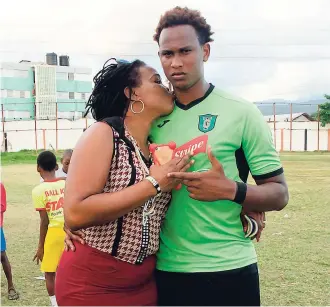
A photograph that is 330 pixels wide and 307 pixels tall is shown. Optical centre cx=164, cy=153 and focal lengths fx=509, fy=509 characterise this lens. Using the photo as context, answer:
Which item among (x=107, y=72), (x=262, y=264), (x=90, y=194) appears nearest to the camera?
(x=90, y=194)

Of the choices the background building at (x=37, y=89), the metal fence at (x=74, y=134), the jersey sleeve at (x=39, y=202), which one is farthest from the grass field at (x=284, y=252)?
the background building at (x=37, y=89)

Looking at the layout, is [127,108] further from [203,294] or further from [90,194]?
[203,294]

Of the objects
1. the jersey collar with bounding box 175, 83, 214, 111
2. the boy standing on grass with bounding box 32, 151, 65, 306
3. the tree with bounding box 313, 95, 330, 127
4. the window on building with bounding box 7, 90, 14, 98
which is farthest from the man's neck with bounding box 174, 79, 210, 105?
the window on building with bounding box 7, 90, 14, 98

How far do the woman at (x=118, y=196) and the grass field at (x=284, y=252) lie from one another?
3.25m

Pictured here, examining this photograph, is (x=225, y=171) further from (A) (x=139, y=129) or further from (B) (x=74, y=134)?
(B) (x=74, y=134)

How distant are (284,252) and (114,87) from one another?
534 centimetres

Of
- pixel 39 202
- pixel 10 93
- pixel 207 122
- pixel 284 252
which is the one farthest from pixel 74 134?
pixel 207 122

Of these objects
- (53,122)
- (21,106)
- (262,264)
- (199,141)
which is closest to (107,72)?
(199,141)

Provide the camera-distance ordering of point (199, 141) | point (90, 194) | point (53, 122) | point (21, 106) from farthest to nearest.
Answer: point (21, 106) → point (53, 122) → point (199, 141) → point (90, 194)

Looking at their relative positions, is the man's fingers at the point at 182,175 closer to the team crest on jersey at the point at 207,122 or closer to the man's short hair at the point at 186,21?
the team crest on jersey at the point at 207,122

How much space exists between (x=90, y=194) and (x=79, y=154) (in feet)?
0.58

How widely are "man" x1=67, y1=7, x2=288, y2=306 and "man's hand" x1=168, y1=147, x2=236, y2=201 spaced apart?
2.1 inches

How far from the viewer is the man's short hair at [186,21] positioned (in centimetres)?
242

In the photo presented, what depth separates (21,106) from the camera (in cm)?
5788
